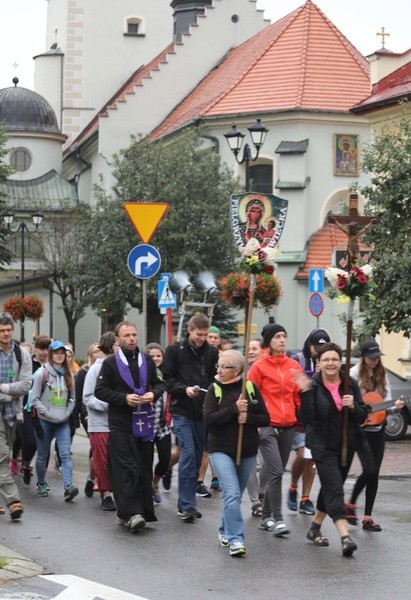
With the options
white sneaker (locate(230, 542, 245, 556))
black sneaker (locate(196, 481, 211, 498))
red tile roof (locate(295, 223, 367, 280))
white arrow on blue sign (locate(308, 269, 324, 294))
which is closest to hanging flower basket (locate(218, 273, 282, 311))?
white arrow on blue sign (locate(308, 269, 324, 294))

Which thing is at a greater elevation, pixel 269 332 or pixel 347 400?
pixel 269 332

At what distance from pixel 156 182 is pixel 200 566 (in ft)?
123

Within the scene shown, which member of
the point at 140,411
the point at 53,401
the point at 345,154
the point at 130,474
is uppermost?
the point at 345,154

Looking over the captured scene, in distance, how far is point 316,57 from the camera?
54.8 meters

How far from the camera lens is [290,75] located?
5375 cm

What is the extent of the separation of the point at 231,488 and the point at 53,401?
182 inches

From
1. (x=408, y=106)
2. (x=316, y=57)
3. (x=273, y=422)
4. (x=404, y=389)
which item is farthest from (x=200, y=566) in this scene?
(x=316, y=57)

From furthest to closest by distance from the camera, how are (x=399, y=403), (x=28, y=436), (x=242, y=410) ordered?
(x=28, y=436) < (x=399, y=403) < (x=242, y=410)

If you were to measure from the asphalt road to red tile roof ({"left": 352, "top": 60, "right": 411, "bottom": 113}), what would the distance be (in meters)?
22.9

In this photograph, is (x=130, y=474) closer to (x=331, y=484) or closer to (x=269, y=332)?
(x=269, y=332)

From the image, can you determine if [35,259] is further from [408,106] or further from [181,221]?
[408,106]

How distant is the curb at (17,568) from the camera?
1020 cm

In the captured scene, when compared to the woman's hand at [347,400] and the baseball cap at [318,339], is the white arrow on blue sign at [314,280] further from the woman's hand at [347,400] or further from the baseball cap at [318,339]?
the woman's hand at [347,400]

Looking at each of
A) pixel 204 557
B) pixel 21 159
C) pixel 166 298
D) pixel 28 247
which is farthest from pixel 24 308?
pixel 204 557
